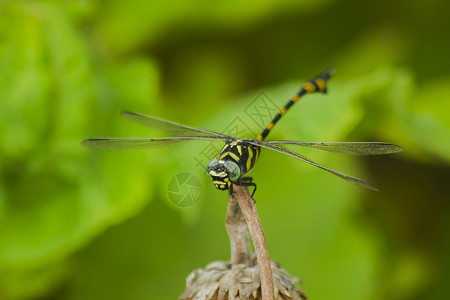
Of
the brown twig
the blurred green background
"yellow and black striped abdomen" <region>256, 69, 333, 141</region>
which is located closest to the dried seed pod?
the brown twig

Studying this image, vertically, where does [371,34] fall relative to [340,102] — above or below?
above

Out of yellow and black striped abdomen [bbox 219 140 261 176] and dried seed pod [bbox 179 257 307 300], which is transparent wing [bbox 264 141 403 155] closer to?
yellow and black striped abdomen [bbox 219 140 261 176]

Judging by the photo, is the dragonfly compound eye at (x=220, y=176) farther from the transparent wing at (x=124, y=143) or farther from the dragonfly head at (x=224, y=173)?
the transparent wing at (x=124, y=143)

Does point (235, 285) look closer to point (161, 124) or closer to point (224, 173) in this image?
point (224, 173)

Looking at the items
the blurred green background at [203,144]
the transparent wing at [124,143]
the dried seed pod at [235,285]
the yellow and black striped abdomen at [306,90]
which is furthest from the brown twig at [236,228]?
the blurred green background at [203,144]

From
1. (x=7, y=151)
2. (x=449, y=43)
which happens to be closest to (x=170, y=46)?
(x=7, y=151)

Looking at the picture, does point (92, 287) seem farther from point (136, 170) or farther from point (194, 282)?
point (194, 282)
